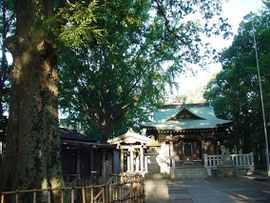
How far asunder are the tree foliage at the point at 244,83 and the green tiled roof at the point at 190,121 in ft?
10.8

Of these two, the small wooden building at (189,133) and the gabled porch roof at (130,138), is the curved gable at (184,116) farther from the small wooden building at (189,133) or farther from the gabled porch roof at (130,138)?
the gabled porch roof at (130,138)

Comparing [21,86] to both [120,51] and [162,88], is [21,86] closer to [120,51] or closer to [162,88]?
[120,51]

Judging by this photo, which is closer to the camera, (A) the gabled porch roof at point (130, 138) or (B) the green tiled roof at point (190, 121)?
(A) the gabled porch roof at point (130, 138)

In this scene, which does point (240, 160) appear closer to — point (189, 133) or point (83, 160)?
point (189, 133)

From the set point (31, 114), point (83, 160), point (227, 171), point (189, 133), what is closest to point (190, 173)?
point (227, 171)

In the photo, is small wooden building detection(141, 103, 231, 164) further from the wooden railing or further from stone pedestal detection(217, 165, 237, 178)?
the wooden railing

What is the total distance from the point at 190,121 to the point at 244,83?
8950 mm

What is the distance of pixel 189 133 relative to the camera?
23.2 m

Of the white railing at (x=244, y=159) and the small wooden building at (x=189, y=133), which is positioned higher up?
the small wooden building at (x=189, y=133)

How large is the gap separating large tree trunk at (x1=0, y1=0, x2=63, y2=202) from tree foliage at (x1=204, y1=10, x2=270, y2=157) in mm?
20496

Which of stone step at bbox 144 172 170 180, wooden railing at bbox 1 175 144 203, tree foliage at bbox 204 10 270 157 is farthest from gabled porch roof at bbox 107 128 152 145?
tree foliage at bbox 204 10 270 157

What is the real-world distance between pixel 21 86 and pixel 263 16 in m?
28.2

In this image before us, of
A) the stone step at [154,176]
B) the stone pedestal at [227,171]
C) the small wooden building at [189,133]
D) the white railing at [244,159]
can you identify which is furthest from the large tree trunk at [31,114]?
the white railing at [244,159]

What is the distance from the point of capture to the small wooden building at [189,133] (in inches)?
882
